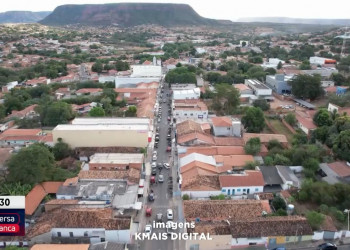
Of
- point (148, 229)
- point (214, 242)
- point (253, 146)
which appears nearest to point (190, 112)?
point (253, 146)

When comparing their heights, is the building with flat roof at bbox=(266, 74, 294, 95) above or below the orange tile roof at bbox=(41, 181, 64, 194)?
above

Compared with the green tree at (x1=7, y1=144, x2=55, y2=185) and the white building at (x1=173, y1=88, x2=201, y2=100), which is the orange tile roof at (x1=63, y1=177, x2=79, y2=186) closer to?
the green tree at (x1=7, y1=144, x2=55, y2=185)

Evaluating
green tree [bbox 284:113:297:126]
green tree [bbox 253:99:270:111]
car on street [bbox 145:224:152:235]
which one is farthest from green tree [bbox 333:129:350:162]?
car on street [bbox 145:224:152:235]

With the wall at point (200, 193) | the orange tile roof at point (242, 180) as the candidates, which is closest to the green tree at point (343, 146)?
the orange tile roof at point (242, 180)

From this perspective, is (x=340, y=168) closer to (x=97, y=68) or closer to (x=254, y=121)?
(x=254, y=121)

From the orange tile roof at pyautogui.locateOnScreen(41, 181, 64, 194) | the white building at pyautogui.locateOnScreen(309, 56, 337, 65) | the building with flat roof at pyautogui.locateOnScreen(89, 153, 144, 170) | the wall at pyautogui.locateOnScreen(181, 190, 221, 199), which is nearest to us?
the wall at pyautogui.locateOnScreen(181, 190, 221, 199)

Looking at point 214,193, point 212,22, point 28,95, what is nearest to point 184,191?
point 214,193

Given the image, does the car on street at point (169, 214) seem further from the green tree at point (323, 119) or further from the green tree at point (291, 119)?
the green tree at point (291, 119)
